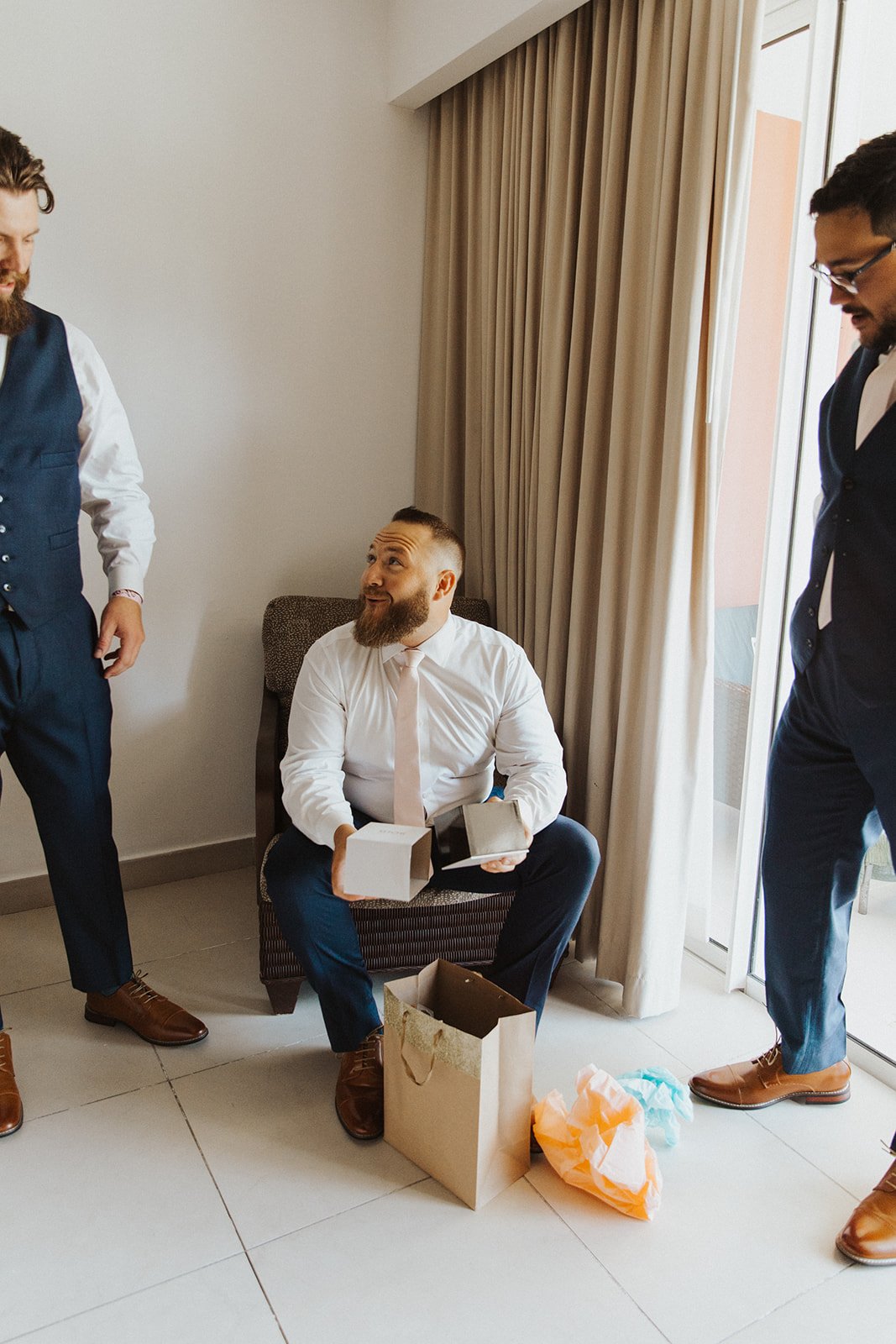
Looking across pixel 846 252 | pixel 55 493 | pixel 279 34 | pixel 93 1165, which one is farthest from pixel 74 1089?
pixel 279 34

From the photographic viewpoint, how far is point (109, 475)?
6.51 ft

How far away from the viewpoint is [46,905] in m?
2.71

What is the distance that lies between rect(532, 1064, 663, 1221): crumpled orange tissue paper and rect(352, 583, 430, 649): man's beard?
2.98 feet

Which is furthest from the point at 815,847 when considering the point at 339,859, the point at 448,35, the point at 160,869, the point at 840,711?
the point at 448,35

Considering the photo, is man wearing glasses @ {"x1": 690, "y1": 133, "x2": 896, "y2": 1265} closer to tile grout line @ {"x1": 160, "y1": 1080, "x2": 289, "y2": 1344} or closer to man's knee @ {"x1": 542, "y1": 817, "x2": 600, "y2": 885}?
man's knee @ {"x1": 542, "y1": 817, "x2": 600, "y2": 885}

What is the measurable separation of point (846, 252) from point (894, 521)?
0.40 m

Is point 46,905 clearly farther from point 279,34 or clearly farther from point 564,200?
point 279,34

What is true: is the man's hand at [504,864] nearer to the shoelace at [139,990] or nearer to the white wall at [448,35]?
the shoelace at [139,990]

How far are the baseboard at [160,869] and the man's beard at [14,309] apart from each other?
1.52 m

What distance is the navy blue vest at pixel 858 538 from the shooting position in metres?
1.47

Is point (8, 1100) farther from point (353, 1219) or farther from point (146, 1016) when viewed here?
point (353, 1219)

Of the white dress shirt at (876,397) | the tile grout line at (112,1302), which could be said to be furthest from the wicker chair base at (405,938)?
the white dress shirt at (876,397)

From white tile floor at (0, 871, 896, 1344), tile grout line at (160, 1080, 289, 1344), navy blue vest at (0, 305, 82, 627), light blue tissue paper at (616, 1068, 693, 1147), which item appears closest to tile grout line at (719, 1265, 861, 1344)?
white tile floor at (0, 871, 896, 1344)

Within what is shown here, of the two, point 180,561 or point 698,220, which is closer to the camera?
point 698,220
